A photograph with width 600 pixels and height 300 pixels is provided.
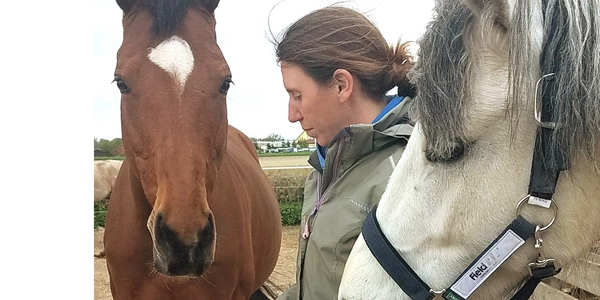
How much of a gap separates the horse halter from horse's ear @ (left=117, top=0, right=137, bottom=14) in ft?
3.96

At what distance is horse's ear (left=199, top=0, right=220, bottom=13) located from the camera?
160 cm

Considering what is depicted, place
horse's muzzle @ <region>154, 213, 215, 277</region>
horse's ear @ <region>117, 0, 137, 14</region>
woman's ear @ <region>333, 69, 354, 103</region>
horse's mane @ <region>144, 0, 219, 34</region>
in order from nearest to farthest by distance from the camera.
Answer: woman's ear @ <region>333, 69, 354, 103</region>
horse's muzzle @ <region>154, 213, 215, 277</region>
horse's mane @ <region>144, 0, 219, 34</region>
horse's ear @ <region>117, 0, 137, 14</region>

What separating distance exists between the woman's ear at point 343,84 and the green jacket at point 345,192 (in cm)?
11

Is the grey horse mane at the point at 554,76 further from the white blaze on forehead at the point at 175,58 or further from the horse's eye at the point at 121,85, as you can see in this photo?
the horse's eye at the point at 121,85

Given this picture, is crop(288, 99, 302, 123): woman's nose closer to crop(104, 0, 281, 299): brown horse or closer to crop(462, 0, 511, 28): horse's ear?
crop(104, 0, 281, 299): brown horse

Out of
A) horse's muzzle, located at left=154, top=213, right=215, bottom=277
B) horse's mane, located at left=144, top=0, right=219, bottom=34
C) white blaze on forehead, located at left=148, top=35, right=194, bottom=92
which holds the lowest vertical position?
horse's muzzle, located at left=154, top=213, right=215, bottom=277

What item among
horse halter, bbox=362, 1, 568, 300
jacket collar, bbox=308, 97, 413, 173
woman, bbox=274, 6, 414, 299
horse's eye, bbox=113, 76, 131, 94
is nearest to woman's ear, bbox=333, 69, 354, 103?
woman, bbox=274, 6, 414, 299

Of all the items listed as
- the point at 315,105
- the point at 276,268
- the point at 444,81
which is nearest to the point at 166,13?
the point at 315,105

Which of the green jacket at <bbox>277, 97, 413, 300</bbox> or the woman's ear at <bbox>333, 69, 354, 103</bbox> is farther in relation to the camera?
the woman's ear at <bbox>333, 69, 354, 103</bbox>

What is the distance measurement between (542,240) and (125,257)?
1.41 metres

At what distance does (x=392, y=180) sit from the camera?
2.84 feet

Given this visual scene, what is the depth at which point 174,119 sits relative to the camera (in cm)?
130

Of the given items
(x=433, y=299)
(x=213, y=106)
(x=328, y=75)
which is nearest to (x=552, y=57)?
(x=433, y=299)
